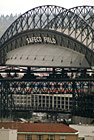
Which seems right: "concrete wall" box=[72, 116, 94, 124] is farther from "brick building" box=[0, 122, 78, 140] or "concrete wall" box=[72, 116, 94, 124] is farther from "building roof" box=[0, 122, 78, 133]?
"brick building" box=[0, 122, 78, 140]

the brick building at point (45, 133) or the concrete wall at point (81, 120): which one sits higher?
the brick building at point (45, 133)

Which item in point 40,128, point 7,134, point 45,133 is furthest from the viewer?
point 40,128

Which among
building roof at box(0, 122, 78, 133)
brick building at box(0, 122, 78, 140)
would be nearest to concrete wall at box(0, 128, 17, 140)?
brick building at box(0, 122, 78, 140)

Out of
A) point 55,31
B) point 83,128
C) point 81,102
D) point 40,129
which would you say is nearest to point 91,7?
point 55,31

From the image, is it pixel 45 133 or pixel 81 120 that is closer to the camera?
pixel 45 133

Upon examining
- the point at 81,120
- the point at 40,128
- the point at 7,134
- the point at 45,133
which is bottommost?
the point at 81,120

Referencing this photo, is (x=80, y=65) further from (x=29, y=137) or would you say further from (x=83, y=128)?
(x=29, y=137)

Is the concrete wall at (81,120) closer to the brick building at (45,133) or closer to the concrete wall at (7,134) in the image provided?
the brick building at (45,133)

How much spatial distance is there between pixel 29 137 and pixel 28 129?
2.17m

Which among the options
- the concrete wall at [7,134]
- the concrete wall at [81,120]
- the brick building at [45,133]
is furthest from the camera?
the concrete wall at [81,120]

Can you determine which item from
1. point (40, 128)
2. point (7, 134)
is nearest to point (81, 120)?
point (40, 128)

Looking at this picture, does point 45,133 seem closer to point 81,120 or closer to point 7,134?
point 7,134

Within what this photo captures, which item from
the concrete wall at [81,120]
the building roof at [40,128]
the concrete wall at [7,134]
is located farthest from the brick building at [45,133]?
the concrete wall at [81,120]

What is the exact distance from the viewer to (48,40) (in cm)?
19388
